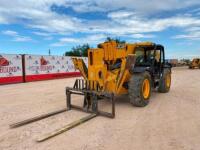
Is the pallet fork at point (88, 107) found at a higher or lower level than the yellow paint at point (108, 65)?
lower

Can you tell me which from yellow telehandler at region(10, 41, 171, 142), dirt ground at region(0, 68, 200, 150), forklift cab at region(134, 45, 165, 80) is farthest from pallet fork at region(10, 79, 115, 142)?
forklift cab at region(134, 45, 165, 80)

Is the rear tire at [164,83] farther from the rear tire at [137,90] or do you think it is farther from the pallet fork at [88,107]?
the pallet fork at [88,107]

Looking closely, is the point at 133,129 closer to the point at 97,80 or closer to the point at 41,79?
the point at 97,80

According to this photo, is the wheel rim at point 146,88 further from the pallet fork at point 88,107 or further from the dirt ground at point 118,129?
the pallet fork at point 88,107

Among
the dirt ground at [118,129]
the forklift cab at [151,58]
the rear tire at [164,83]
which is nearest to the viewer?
the dirt ground at [118,129]

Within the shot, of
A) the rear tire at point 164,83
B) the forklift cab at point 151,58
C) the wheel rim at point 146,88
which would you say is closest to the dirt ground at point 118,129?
the wheel rim at point 146,88

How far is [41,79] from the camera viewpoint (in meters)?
16.8

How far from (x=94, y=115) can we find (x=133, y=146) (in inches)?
81.2

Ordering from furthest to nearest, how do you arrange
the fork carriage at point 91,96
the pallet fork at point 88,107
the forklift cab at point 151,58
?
the forklift cab at point 151,58 < the fork carriage at point 91,96 < the pallet fork at point 88,107

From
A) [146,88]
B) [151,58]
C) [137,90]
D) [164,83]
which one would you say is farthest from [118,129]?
[164,83]

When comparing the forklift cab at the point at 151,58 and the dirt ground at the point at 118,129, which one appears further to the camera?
the forklift cab at the point at 151,58

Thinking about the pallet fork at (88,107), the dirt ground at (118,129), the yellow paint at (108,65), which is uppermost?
the yellow paint at (108,65)

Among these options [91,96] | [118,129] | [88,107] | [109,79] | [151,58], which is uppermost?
[151,58]

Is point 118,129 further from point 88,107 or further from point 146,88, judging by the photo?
point 146,88
